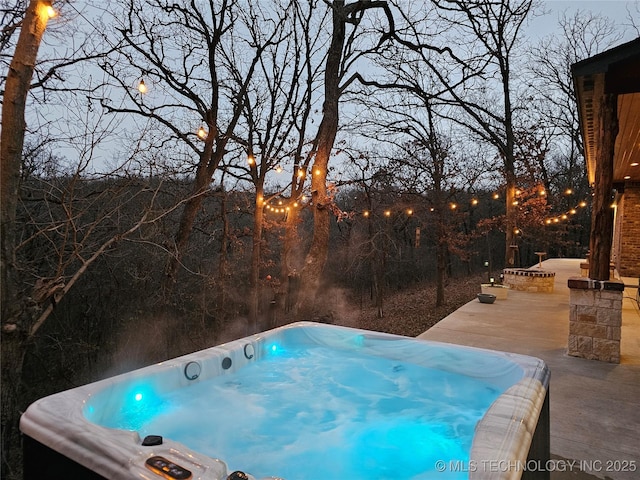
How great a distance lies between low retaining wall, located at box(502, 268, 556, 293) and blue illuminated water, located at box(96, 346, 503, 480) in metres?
5.40

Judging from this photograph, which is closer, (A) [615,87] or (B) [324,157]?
(A) [615,87]

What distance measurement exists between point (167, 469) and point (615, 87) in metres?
4.07

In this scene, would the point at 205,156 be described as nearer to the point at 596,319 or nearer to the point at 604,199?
the point at 604,199

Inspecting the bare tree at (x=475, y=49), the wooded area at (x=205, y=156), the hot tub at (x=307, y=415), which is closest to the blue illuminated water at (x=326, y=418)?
the hot tub at (x=307, y=415)

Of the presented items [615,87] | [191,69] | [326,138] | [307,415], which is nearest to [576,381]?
[307,415]

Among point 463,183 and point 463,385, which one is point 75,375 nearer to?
point 463,385

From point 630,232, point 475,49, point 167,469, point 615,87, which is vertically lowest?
point 167,469

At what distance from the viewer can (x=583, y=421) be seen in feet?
7.47

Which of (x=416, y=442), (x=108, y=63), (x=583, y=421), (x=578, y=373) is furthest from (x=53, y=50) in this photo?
(x=578, y=373)

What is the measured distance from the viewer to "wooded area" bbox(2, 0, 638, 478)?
331cm

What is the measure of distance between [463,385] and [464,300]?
848 cm

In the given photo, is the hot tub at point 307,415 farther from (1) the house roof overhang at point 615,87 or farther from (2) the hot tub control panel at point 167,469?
(1) the house roof overhang at point 615,87

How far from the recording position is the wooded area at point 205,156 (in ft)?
10.9

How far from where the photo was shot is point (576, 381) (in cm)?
290
